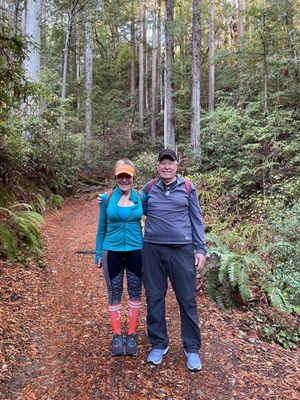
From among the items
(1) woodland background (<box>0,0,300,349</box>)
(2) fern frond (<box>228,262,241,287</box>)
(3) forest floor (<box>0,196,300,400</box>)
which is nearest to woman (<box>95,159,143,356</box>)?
(3) forest floor (<box>0,196,300,400</box>)

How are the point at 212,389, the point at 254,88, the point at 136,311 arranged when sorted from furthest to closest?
the point at 254,88
the point at 136,311
the point at 212,389

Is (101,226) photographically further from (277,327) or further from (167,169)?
(277,327)

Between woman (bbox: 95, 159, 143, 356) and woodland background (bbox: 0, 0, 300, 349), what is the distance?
186 cm

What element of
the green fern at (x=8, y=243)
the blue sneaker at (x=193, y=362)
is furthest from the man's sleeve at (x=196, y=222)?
the green fern at (x=8, y=243)

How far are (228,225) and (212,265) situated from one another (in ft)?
12.2

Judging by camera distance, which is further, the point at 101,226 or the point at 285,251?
the point at 285,251

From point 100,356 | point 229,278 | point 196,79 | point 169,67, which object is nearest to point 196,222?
point 100,356

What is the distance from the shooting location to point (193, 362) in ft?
11.1

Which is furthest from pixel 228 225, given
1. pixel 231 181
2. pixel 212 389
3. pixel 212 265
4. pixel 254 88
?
pixel 254 88

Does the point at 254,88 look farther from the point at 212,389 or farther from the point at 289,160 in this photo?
the point at 212,389

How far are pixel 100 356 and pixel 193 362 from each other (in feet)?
3.16

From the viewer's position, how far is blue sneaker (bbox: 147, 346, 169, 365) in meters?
3.42

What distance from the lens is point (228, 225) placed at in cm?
887

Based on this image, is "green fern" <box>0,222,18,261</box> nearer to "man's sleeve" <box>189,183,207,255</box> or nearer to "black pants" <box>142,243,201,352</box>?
"black pants" <box>142,243,201,352</box>
